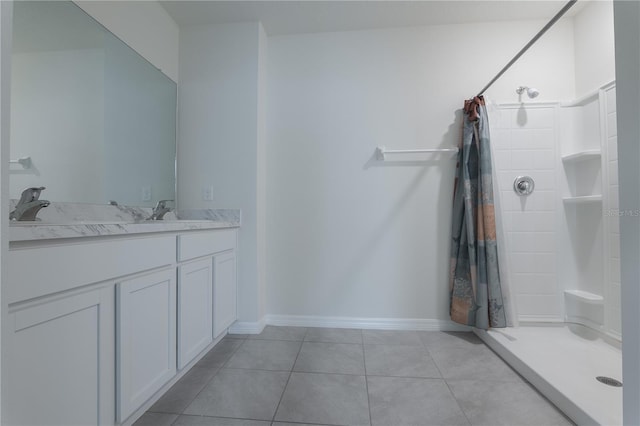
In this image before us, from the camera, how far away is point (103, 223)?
3.00 ft

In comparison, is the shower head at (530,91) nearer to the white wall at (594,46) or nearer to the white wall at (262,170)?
the white wall at (594,46)

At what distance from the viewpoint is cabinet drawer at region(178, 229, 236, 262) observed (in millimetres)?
1393

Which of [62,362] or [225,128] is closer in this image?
[62,362]

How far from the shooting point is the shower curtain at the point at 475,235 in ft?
6.01

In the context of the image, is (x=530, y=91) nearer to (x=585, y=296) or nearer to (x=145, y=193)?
(x=585, y=296)

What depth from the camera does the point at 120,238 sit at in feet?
3.29

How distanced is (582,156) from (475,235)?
888mm

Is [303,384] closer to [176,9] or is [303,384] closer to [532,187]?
[532,187]

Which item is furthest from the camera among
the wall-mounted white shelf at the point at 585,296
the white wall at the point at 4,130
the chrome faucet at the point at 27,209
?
the wall-mounted white shelf at the point at 585,296

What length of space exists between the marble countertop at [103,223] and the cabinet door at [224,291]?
231mm

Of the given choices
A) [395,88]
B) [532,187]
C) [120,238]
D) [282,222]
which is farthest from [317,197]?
[532,187]

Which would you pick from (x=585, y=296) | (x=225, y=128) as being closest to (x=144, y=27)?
(x=225, y=128)

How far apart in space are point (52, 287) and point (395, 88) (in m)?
2.25

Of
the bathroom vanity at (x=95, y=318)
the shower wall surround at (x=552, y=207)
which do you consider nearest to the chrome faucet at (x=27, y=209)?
the bathroom vanity at (x=95, y=318)
